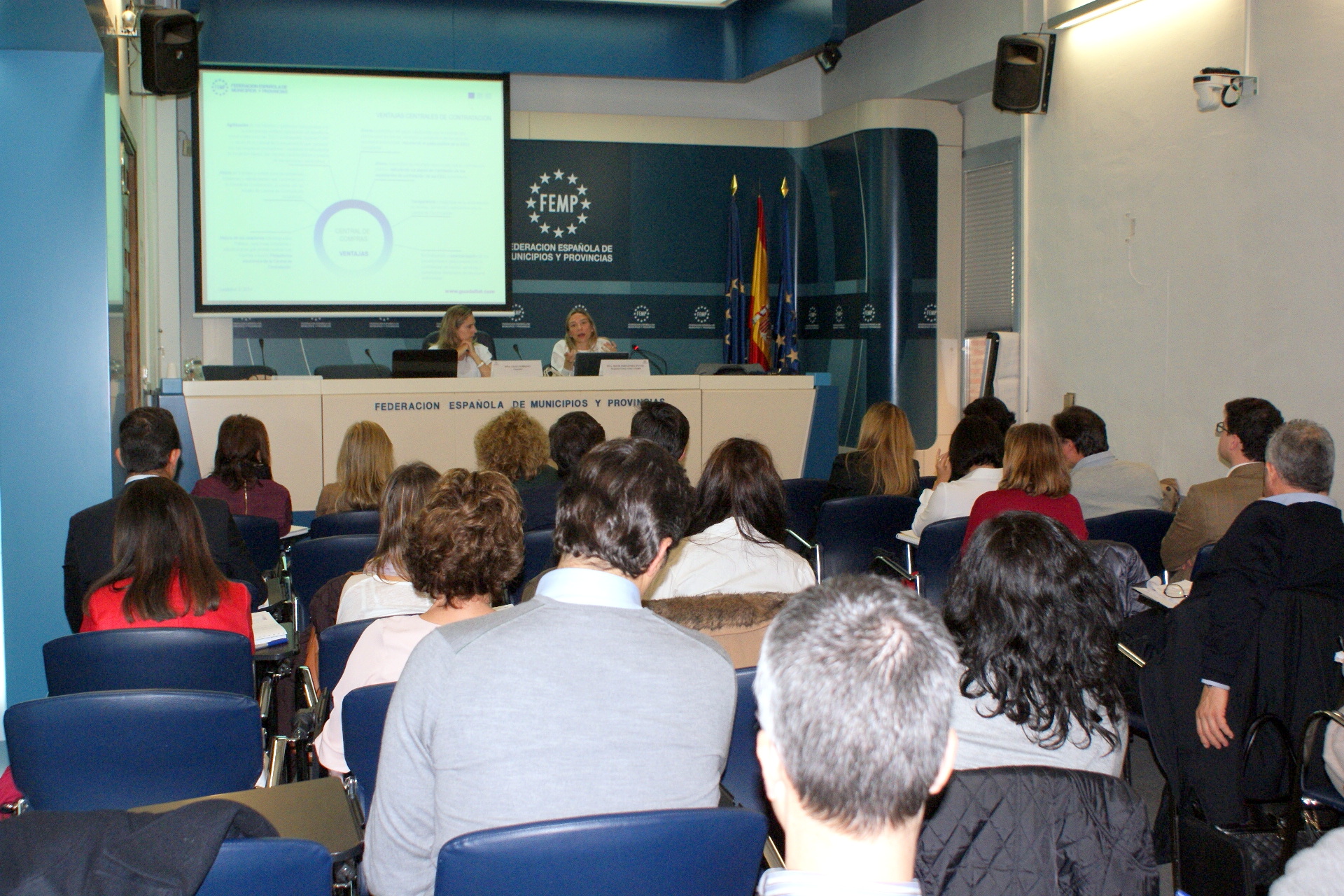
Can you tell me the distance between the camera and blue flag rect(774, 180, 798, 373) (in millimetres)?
9602

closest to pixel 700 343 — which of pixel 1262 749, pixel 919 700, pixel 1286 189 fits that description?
pixel 1286 189

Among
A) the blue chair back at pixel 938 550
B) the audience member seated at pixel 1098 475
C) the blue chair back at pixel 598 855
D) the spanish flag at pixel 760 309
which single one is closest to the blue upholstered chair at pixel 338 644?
the blue chair back at pixel 598 855

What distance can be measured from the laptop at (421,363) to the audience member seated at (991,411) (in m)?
3.19

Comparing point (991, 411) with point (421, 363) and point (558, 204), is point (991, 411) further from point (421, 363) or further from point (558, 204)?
point (558, 204)

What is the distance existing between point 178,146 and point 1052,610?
7827 mm

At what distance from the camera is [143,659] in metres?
2.47

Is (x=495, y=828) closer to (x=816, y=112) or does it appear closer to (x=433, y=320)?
(x=433, y=320)

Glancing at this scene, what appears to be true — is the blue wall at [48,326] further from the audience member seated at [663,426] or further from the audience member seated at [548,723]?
the audience member seated at [548,723]

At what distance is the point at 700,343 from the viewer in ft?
32.0

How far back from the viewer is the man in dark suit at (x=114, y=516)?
3311 millimetres

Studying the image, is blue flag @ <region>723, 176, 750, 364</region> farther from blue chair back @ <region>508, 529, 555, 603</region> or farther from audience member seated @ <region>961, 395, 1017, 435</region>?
blue chair back @ <region>508, 529, 555, 603</region>

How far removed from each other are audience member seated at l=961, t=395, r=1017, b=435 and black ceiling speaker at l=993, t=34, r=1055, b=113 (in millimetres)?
2627

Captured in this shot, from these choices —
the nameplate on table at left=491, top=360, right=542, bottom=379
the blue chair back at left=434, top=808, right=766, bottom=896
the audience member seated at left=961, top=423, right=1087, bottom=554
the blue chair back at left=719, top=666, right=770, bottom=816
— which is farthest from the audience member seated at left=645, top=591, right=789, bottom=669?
the nameplate on table at left=491, top=360, right=542, bottom=379

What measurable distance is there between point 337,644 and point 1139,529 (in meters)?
3.04
